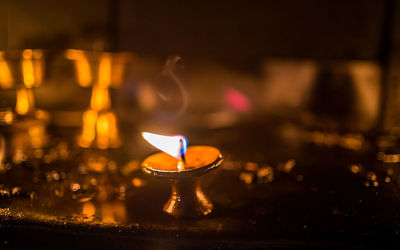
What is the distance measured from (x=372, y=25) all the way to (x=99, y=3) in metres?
1.46

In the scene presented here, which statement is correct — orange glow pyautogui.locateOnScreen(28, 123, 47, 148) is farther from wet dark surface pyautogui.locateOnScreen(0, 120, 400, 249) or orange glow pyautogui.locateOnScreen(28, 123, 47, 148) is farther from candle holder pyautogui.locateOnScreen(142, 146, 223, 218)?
candle holder pyautogui.locateOnScreen(142, 146, 223, 218)

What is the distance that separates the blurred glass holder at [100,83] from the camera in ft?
Result: 4.73

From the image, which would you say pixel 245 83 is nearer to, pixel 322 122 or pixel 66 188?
pixel 322 122

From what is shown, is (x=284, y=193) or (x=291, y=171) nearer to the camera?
(x=284, y=193)

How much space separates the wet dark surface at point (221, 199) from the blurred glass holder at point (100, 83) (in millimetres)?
69

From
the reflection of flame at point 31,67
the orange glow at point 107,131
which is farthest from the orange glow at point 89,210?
the reflection of flame at point 31,67

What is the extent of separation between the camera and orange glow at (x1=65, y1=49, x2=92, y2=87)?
4.70ft

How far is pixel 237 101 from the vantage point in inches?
97.0

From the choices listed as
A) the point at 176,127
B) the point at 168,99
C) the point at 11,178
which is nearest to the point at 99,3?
the point at 168,99

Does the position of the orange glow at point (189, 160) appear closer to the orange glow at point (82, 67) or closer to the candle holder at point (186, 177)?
the candle holder at point (186, 177)

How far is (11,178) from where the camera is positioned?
1.24 m

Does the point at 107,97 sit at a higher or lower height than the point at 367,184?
higher

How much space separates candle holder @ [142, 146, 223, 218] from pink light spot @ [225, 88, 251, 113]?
1457 mm

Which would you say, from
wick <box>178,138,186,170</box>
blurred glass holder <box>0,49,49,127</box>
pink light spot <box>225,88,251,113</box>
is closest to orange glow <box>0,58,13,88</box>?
blurred glass holder <box>0,49,49,127</box>
